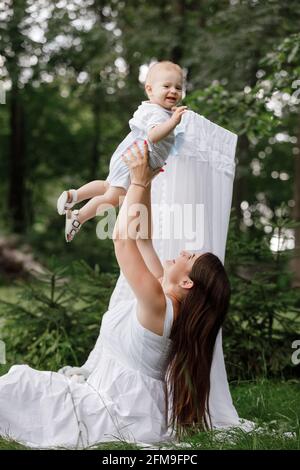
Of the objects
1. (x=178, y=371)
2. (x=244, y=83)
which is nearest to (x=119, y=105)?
(x=244, y=83)

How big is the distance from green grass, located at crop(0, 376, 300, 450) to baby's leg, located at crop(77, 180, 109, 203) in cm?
141

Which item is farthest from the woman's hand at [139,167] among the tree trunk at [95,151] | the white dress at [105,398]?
the tree trunk at [95,151]

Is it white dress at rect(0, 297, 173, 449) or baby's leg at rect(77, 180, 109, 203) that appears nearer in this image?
white dress at rect(0, 297, 173, 449)

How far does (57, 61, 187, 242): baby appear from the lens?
3348 mm

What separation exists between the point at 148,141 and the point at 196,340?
0.92 metres

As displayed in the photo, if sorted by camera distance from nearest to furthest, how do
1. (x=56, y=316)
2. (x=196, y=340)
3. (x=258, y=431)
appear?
(x=196, y=340) → (x=258, y=431) → (x=56, y=316)

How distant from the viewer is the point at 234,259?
17.2 ft

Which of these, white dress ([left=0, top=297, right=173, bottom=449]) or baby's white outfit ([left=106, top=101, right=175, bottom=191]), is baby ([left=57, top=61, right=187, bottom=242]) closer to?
baby's white outfit ([left=106, top=101, right=175, bottom=191])

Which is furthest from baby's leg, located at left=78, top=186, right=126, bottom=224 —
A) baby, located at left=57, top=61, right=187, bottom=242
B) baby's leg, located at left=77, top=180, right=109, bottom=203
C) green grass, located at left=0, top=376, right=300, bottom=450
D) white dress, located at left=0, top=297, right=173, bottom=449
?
green grass, located at left=0, top=376, right=300, bottom=450

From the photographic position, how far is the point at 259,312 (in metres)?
5.24

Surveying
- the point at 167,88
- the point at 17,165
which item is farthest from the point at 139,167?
the point at 17,165

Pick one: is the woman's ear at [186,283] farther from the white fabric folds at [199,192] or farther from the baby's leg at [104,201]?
the baby's leg at [104,201]

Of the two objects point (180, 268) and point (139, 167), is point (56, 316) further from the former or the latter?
point (139, 167)

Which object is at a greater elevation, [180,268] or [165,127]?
[165,127]
